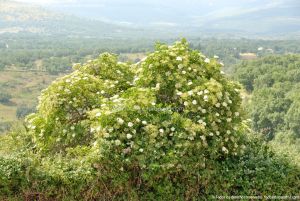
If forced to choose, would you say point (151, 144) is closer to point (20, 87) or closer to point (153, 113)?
point (153, 113)

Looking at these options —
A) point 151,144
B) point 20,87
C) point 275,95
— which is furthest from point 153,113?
point 20,87

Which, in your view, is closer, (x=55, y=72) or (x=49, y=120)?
(x=49, y=120)

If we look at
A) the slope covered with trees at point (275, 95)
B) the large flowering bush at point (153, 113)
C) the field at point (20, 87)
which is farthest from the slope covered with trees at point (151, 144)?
the field at point (20, 87)

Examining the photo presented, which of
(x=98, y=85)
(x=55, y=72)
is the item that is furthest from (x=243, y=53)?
(x=98, y=85)

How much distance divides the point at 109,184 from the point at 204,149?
5.40 ft

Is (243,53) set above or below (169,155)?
below

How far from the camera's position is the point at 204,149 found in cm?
712

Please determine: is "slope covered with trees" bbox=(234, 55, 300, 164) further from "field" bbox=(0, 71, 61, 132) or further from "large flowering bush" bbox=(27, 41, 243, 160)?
"field" bbox=(0, 71, 61, 132)

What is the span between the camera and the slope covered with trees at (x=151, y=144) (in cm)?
689

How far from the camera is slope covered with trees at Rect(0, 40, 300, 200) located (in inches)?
271

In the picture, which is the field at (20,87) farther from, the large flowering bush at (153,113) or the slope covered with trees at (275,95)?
the large flowering bush at (153,113)

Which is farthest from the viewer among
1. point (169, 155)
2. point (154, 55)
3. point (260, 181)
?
point (154, 55)

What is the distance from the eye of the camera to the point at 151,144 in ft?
22.6

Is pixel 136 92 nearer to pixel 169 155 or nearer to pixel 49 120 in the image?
pixel 169 155
